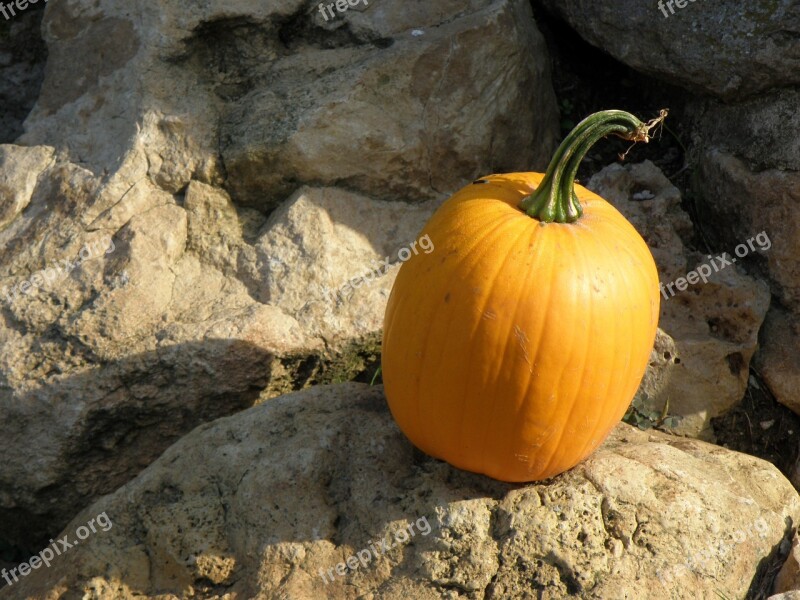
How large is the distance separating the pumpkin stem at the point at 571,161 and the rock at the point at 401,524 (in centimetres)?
79

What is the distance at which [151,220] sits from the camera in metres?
3.82

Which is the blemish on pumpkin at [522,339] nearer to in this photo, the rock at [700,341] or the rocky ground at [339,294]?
the rocky ground at [339,294]

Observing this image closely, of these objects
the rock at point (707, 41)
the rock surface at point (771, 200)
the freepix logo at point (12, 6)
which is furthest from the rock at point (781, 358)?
the freepix logo at point (12, 6)

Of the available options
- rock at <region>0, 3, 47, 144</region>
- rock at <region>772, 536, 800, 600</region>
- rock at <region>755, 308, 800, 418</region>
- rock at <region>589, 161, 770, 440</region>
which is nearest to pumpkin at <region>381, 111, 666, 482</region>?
rock at <region>772, 536, 800, 600</region>

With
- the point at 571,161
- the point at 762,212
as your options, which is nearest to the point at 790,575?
the point at 571,161

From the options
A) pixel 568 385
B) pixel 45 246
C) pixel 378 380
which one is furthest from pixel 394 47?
pixel 568 385

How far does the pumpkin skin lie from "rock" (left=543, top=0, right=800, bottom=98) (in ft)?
4.02

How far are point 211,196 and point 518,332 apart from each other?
1.89 meters

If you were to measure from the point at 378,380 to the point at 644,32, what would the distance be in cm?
177

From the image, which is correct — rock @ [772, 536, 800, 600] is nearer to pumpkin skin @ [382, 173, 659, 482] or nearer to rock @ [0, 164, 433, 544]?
pumpkin skin @ [382, 173, 659, 482]

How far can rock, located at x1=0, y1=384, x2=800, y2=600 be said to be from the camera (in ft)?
8.57

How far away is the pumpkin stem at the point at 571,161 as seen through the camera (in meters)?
2.52

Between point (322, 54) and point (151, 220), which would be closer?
point (151, 220)

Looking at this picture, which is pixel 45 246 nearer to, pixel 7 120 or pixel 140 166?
pixel 140 166
